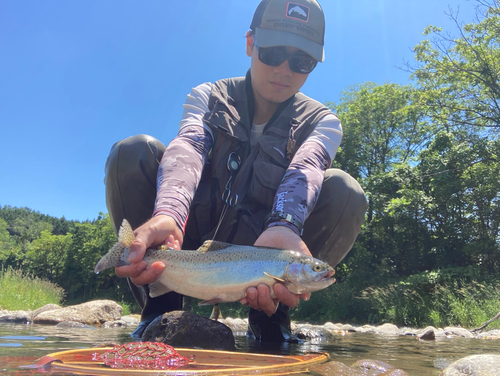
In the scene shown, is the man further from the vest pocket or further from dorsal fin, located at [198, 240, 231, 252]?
dorsal fin, located at [198, 240, 231, 252]

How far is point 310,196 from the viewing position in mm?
3264

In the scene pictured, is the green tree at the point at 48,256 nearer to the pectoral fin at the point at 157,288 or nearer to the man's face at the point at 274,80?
the man's face at the point at 274,80

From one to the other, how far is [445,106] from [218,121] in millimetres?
22870

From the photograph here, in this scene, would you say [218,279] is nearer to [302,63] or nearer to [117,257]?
[117,257]

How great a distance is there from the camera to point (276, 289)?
269cm

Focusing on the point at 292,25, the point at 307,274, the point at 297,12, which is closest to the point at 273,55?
the point at 292,25

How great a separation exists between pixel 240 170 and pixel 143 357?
227 cm

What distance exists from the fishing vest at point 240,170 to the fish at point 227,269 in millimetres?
936

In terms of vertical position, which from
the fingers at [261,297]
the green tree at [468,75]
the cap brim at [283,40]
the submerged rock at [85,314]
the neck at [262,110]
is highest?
the green tree at [468,75]

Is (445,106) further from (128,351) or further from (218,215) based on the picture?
(128,351)

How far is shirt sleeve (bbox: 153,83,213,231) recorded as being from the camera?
291 cm

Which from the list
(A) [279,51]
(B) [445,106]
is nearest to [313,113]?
(A) [279,51]

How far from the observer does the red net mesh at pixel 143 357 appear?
6.05ft

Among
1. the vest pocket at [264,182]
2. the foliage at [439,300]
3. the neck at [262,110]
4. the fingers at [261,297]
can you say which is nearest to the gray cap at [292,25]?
the neck at [262,110]
